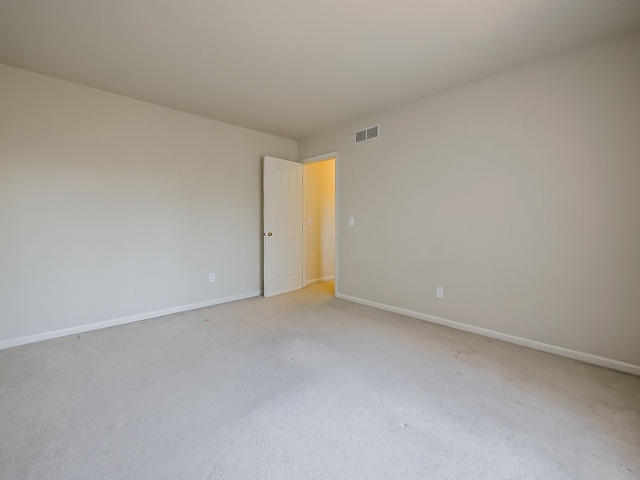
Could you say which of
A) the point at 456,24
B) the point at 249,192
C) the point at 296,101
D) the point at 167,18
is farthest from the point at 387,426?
the point at 249,192

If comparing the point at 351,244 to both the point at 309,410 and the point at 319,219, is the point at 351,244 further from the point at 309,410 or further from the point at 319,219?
the point at 309,410

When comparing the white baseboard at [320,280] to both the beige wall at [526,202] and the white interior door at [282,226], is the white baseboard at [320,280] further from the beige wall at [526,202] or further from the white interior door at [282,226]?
the beige wall at [526,202]

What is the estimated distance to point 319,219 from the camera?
16.5ft

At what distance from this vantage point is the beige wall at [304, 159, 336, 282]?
481cm

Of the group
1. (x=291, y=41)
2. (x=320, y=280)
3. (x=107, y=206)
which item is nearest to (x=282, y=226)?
(x=320, y=280)

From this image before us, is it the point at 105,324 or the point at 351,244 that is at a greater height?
the point at 351,244

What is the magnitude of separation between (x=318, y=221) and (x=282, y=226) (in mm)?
881

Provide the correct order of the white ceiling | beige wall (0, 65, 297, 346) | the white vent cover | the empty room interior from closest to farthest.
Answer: the empty room interior
the white ceiling
beige wall (0, 65, 297, 346)
the white vent cover

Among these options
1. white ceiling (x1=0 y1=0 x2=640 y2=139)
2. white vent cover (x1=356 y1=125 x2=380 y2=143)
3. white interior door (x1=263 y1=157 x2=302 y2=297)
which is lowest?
white interior door (x1=263 y1=157 x2=302 y2=297)

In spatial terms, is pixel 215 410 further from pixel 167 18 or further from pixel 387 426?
pixel 167 18

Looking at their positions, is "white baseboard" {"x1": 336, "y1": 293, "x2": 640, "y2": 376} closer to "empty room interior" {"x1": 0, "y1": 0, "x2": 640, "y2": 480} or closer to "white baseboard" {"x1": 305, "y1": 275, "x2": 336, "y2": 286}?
"empty room interior" {"x1": 0, "y1": 0, "x2": 640, "y2": 480}

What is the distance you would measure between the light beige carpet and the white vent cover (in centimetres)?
246

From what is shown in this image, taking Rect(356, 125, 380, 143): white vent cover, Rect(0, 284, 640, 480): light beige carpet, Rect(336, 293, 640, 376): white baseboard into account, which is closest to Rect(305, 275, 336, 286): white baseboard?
Rect(336, 293, 640, 376): white baseboard

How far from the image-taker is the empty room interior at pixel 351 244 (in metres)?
1.45
